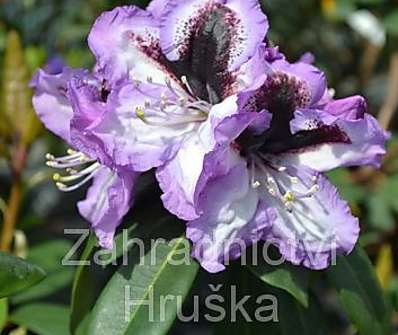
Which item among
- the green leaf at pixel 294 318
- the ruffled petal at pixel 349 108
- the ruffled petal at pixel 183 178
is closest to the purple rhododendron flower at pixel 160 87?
the ruffled petal at pixel 183 178

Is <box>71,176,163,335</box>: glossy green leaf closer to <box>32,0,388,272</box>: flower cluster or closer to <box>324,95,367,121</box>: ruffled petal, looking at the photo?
<box>32,0,388,272</box>: flower cluster

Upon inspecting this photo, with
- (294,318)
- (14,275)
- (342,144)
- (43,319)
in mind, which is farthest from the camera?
(43,319)

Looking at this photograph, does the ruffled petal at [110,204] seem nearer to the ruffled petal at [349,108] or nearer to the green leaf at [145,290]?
the green leaf at [145,290]

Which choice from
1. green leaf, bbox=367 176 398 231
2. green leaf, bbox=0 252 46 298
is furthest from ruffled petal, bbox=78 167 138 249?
green leaf, bbox=367 176 398 231

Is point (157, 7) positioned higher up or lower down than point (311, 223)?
higher up

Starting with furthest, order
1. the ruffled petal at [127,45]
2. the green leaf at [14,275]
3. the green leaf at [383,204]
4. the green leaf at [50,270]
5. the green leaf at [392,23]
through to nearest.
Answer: the green leaf at [392,23]
the green leaf at [383,204]
the green leaf at [50,270]
the ruffled petal at [127,45]
the green leaf at [14,275]

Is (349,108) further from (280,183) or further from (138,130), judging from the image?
(138,130)

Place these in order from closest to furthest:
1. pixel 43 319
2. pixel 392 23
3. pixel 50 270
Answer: pixel 43 319
pixel 50 270
pixel 392 23

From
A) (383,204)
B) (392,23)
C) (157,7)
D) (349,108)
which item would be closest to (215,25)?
(157,7)
